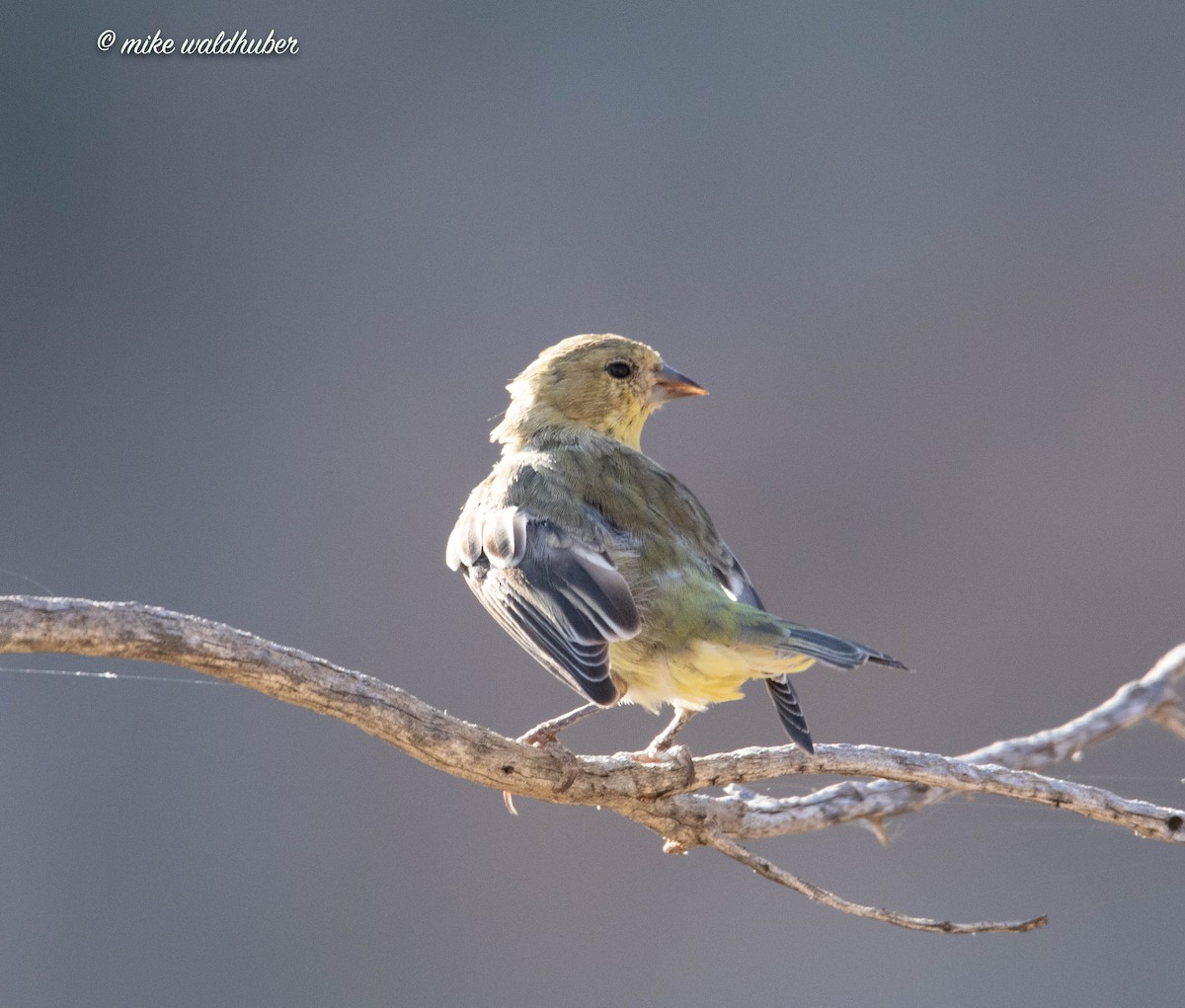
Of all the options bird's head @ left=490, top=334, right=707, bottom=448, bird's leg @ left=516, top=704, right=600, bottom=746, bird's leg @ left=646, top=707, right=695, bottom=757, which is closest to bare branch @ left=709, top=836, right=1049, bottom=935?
bird's leg @ left=646, top=707, right=695, bottom=757

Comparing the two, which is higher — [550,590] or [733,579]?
[733,579]

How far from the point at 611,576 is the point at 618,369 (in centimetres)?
130

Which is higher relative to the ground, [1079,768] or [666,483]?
[666,483]

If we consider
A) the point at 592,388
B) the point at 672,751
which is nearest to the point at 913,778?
the point at 672,751

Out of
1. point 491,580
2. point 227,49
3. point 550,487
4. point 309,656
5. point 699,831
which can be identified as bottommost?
point 699,831

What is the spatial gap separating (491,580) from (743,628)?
785mm

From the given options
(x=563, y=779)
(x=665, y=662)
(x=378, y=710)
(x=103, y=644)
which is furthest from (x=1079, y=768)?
(x=103, y=644)

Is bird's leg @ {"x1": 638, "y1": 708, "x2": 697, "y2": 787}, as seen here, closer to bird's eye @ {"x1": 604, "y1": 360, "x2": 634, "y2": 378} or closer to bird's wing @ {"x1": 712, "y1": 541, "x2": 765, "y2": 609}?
bird's wing @ {"x1": 712, "y1": 541, "x2": 765, "y2": 609}

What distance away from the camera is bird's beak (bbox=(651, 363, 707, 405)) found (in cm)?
448

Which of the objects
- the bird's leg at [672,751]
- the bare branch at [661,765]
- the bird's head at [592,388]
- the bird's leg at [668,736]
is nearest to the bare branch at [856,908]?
the bare branch at [661,765]

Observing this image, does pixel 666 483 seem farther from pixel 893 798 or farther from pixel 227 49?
pixel 227 49

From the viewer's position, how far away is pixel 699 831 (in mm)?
2938

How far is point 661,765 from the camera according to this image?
9.27ft

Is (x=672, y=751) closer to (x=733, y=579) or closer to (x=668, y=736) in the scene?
(x=668, y=736)
